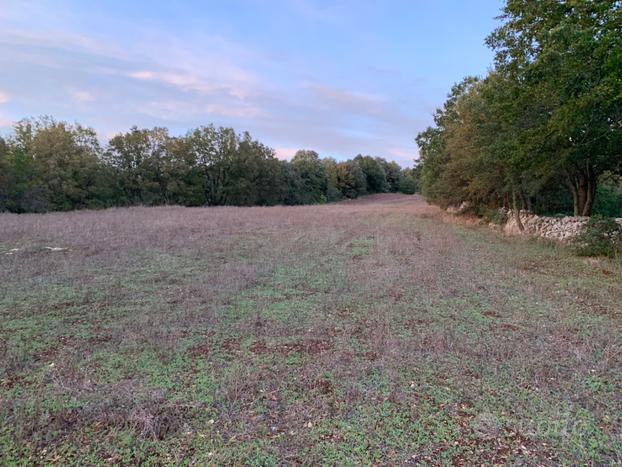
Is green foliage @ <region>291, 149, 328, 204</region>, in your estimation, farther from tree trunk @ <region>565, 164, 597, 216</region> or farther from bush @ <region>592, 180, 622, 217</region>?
tree trunk @ <region>565, 164, 597, 216</region>

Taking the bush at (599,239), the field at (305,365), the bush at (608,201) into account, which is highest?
the bush at (608,201)

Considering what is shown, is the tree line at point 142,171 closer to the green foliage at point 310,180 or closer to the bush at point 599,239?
the green foliage at point 310,180

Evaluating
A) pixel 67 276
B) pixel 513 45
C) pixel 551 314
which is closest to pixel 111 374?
pixel 67 276

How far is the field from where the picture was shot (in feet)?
7.82

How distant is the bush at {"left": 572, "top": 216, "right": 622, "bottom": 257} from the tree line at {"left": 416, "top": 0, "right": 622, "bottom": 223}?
196cm

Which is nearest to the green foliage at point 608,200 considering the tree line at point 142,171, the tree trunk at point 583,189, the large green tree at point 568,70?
the tree trunk at point 583,189

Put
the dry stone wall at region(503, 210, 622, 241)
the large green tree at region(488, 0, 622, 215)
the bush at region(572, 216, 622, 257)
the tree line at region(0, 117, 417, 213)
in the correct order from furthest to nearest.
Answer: the tree line at region(0, 117, 417, 213) < the dry stone wall at region(503, 210, 622, 241) < the bush at region(572, 216, 622, 257) < the large green tree at region(488, 0, 622, 215)

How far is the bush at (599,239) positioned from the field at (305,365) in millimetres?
2059

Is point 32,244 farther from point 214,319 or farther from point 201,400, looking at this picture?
point 201,400

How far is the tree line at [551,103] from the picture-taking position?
22.3 feet

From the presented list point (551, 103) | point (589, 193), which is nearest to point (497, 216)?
point (589, 193)

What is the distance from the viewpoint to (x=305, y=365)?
3.43 m

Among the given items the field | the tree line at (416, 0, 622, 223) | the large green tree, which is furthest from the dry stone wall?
the field

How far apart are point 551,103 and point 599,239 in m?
3.73
